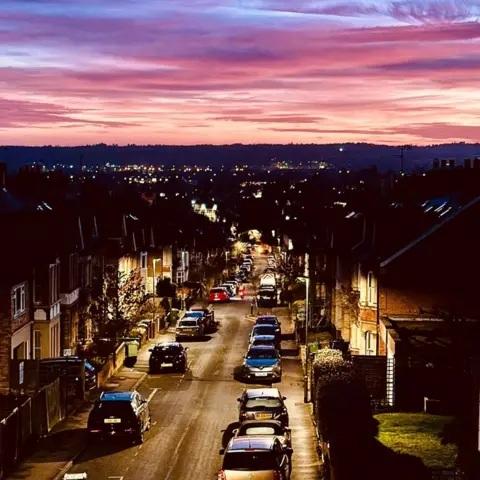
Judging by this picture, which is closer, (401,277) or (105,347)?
(401,277)

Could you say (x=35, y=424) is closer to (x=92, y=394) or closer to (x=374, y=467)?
(x=92, y=394)

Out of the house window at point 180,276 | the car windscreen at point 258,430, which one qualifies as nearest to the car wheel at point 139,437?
the car windscreen at point 258,430

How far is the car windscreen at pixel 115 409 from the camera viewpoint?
3347 cm

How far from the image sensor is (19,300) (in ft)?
156

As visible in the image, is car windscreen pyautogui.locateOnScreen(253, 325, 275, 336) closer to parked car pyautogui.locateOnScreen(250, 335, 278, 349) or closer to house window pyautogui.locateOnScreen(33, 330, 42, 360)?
parked car pyautogui.locateOnScreen(250, 335, 278, 349)

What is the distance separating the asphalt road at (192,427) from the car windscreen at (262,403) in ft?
2.57

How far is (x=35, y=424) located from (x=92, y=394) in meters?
8.21

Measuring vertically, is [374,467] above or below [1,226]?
below

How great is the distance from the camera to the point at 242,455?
26.5m

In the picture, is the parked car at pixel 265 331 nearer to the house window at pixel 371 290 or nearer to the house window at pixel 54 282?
the house window at pixel 371 290

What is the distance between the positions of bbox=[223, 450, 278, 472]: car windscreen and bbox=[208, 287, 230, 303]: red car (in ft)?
205

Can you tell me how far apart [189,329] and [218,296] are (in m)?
26.3

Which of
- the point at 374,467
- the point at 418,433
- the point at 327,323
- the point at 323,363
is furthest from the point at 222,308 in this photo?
the point at 374,467

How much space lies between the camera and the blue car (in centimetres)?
4719
